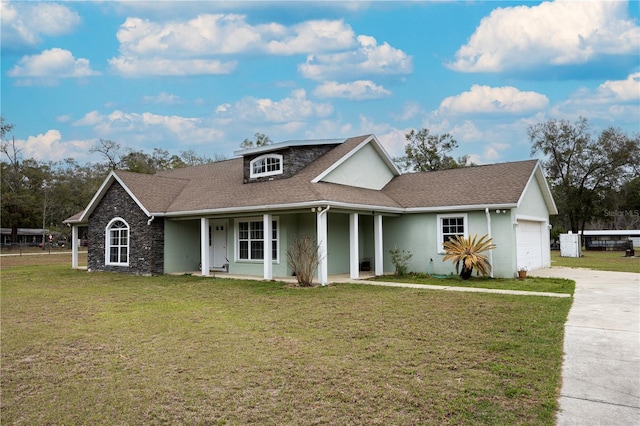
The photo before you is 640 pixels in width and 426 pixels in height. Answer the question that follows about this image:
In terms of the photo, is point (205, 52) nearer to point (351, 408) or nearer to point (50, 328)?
point (50, 328)

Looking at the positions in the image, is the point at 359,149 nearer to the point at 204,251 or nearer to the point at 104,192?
the point at 204,251

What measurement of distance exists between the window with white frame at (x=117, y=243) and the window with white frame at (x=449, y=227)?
1286 cm

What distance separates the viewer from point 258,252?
16.7 m

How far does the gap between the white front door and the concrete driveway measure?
13.1 meters

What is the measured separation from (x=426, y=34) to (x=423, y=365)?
1545 centimetres

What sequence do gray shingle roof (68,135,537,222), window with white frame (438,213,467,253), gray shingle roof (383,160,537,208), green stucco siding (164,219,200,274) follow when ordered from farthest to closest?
green stucco siding (164,219,200,274), window with white frame (438,213,467,253), gray shingle roof (383,160,537,208), gray shingle roof (68,135,537,222)

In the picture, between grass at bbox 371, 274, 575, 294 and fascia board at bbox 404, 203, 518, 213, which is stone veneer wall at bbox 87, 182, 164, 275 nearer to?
grass at bbox 371, 274, 575, 294

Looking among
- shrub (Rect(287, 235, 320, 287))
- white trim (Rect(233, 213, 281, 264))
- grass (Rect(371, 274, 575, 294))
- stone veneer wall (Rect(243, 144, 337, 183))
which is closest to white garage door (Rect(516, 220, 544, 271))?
grass (Rect(371, 274, 575, 294))

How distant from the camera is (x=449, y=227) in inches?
638

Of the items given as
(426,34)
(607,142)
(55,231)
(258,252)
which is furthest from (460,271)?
Result: (55,231)

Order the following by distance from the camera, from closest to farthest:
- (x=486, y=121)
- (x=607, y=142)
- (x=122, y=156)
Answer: (x=486, y=121) < (x=607, y=142) < (x=122, y=156)

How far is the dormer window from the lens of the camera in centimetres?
1719

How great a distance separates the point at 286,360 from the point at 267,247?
30.1 feet

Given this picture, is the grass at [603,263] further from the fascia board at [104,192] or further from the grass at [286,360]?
the fascia board at [104,192]
